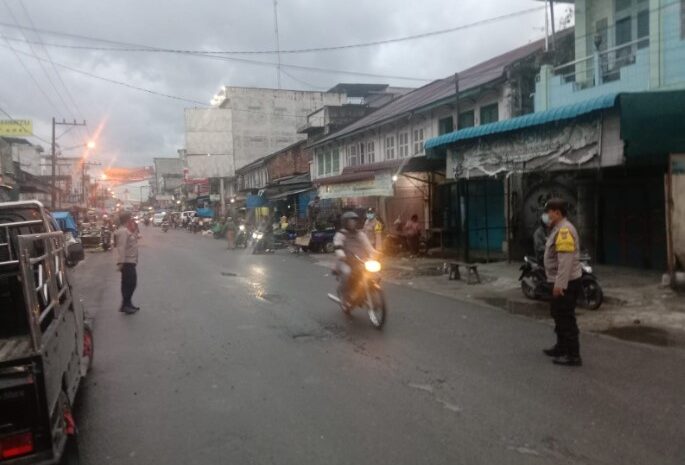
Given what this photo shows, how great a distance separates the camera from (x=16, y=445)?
299 centimetres

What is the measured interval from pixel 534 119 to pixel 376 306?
595 cm

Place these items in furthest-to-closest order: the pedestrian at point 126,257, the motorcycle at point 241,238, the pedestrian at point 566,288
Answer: the motorcycle at point 241,238 → the pedestrian at point 126,257 → the pedestrian at point 566,288

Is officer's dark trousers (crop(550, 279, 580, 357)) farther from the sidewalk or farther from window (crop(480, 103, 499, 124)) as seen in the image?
window (crop(480, 103, 499, 124))

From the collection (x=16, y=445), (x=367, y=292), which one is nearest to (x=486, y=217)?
(x=367, y=292)

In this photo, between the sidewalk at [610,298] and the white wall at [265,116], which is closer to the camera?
the sidewalk at [610,298]

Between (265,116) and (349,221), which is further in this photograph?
(265,116)

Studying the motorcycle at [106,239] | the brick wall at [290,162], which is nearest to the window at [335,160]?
the brick wall at [290,162]

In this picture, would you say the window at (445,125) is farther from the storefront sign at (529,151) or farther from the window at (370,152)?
the storefront sign at (529,151)

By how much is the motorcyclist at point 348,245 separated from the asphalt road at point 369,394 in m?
0.69

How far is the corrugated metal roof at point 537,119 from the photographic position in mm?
9648

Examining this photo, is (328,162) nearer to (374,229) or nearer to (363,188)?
(363,188)

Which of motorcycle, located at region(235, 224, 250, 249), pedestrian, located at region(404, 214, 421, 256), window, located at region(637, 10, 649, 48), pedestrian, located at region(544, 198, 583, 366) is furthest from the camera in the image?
motorcycle, located at region(235, 224, 250, 249)

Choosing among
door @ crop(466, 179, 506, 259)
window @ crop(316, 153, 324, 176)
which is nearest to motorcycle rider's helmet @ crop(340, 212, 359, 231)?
door @ crop(466, 179, 506, 259)

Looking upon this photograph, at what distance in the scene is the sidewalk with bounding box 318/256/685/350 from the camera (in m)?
7.74
